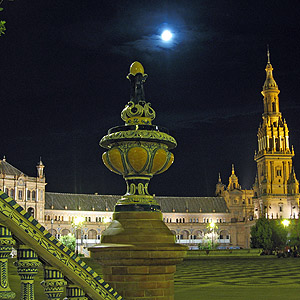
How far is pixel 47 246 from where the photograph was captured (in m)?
4.04

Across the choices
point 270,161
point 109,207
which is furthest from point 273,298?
point 109,207

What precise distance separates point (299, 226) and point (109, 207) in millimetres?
53737

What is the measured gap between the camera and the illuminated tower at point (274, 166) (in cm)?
11256

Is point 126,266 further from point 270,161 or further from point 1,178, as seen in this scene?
point 270,161

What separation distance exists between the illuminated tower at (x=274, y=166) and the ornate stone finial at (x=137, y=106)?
108605 mm

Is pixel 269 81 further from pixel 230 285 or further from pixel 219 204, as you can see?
pixel 230 285

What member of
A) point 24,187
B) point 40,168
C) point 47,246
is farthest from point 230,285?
point 40,168

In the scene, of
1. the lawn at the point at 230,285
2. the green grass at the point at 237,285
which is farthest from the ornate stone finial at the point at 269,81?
the lawn at the point at 230,285

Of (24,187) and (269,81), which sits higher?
(269,81)

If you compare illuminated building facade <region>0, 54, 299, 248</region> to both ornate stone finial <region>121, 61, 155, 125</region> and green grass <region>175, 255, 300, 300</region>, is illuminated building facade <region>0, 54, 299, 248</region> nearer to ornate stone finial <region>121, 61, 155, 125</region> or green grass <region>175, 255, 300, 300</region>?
green grass <region>175, 255, 300, 300</region>

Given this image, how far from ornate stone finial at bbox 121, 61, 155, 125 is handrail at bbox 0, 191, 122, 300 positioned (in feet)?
8.76

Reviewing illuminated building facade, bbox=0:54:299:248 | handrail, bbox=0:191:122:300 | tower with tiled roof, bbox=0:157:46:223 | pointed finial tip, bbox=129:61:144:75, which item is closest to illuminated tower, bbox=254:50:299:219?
Result: illuminated building facade, bbox=0:54:299:248

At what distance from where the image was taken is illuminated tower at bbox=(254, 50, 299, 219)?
4432 inches

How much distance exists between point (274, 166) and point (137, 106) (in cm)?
11132
